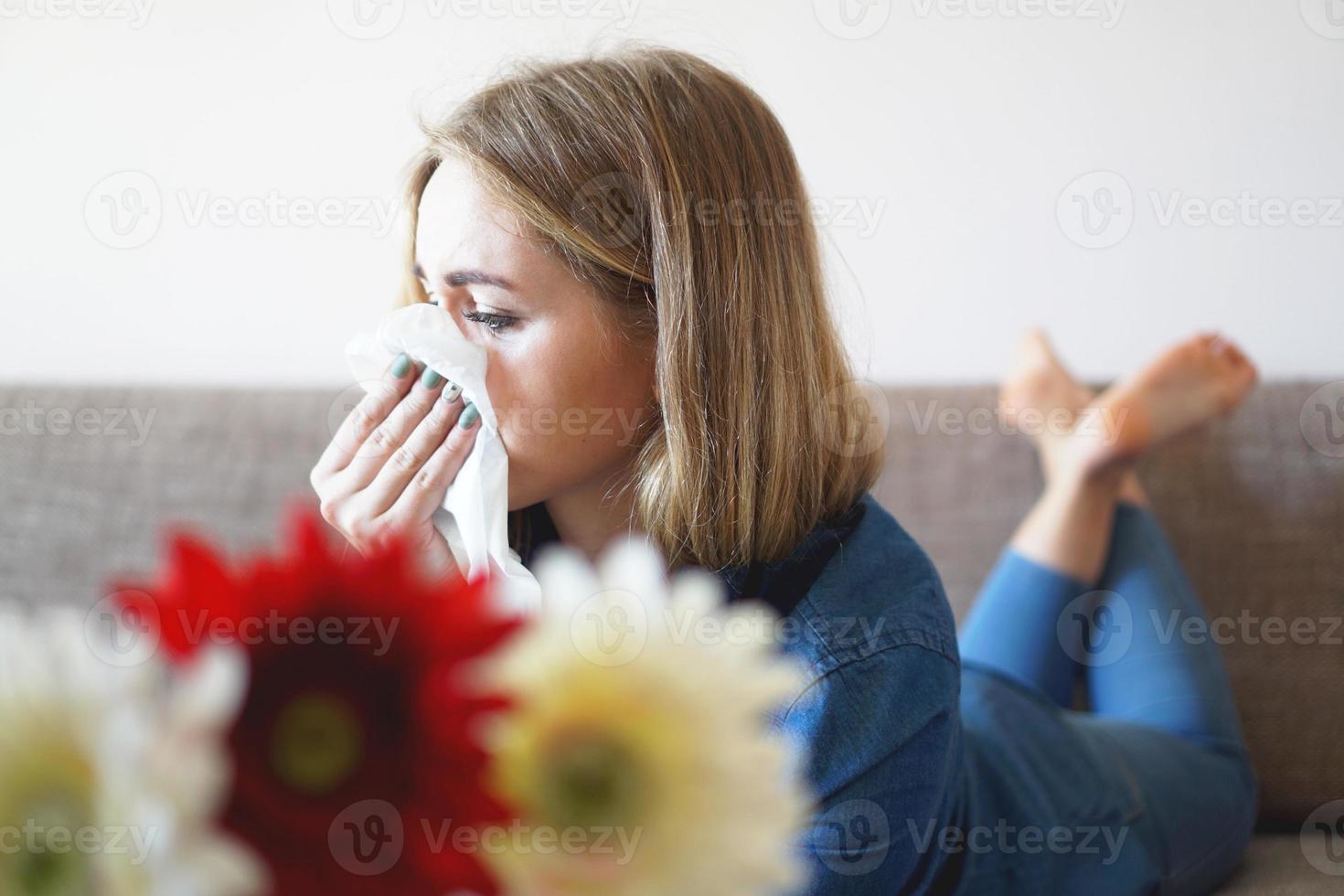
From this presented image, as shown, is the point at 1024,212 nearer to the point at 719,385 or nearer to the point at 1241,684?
the point at 1241,684

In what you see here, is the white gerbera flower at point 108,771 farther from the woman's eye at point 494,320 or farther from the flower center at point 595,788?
the woman's eye at point 494,320

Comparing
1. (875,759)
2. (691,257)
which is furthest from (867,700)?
(691,257)

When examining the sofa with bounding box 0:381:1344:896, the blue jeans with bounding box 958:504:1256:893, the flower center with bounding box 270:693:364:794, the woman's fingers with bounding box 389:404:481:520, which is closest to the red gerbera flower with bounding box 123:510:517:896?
the flower center with bounding box 270:693:364:794

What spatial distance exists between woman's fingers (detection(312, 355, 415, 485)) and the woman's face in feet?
0.24

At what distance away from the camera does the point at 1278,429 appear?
1.30 metres

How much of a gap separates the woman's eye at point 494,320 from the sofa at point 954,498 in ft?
1.72

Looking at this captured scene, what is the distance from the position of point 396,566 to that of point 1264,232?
1.49 metres

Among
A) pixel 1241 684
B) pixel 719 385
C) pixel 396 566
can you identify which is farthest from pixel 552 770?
pixel 1241 684

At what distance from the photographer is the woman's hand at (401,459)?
0.90 m

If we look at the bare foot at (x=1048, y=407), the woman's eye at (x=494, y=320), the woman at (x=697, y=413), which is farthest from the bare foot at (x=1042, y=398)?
the woman's eye at (x=494, y=320)

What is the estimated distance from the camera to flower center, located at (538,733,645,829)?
0.83ft

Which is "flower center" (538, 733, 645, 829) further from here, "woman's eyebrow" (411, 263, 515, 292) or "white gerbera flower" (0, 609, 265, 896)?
"woman's eyebrow" (411, 263, 515, 292)

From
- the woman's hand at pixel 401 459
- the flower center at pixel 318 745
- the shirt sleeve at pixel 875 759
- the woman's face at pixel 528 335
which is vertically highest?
the flower center at pixel 318 745

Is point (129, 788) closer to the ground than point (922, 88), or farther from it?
closer to the ground
